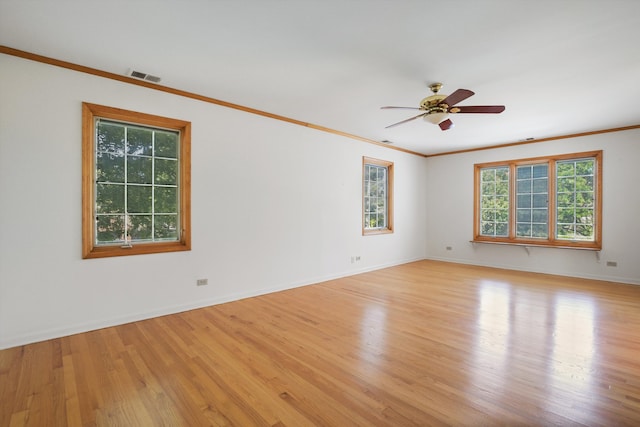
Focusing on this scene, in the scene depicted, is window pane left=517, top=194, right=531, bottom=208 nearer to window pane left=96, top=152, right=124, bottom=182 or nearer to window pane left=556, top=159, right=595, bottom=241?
window pane left=556, top=159, right=595, bottom=241

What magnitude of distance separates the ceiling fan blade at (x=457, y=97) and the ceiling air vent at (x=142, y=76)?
3.05 meters

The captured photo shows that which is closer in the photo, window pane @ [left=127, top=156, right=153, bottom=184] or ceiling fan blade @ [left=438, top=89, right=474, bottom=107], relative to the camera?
ceiling fan blade @ [left=438, top=89, right=474, bottom=107]

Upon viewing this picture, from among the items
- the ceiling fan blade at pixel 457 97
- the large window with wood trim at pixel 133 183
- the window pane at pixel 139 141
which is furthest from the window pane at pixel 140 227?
the ceiling fan blade at pixel 457 97

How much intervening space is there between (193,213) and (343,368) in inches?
99.7

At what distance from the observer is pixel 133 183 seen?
339 cm

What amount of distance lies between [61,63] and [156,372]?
2979 mm

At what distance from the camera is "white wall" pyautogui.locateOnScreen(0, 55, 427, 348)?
8.86 feet

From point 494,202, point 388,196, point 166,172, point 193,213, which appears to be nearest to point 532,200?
point 494,202

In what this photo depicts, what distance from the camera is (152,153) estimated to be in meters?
3.54

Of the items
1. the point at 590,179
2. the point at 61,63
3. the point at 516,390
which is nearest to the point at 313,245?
the point at 516,390

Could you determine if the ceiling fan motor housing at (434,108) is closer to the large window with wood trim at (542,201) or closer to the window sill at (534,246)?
the large window with wood trim at (542,201)

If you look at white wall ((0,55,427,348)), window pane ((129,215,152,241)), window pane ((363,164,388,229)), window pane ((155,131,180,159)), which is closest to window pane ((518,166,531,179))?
window pane ((363,164,388,229))

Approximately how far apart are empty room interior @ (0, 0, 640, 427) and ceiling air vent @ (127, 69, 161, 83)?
25mm

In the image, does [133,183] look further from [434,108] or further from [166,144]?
[434,108]
